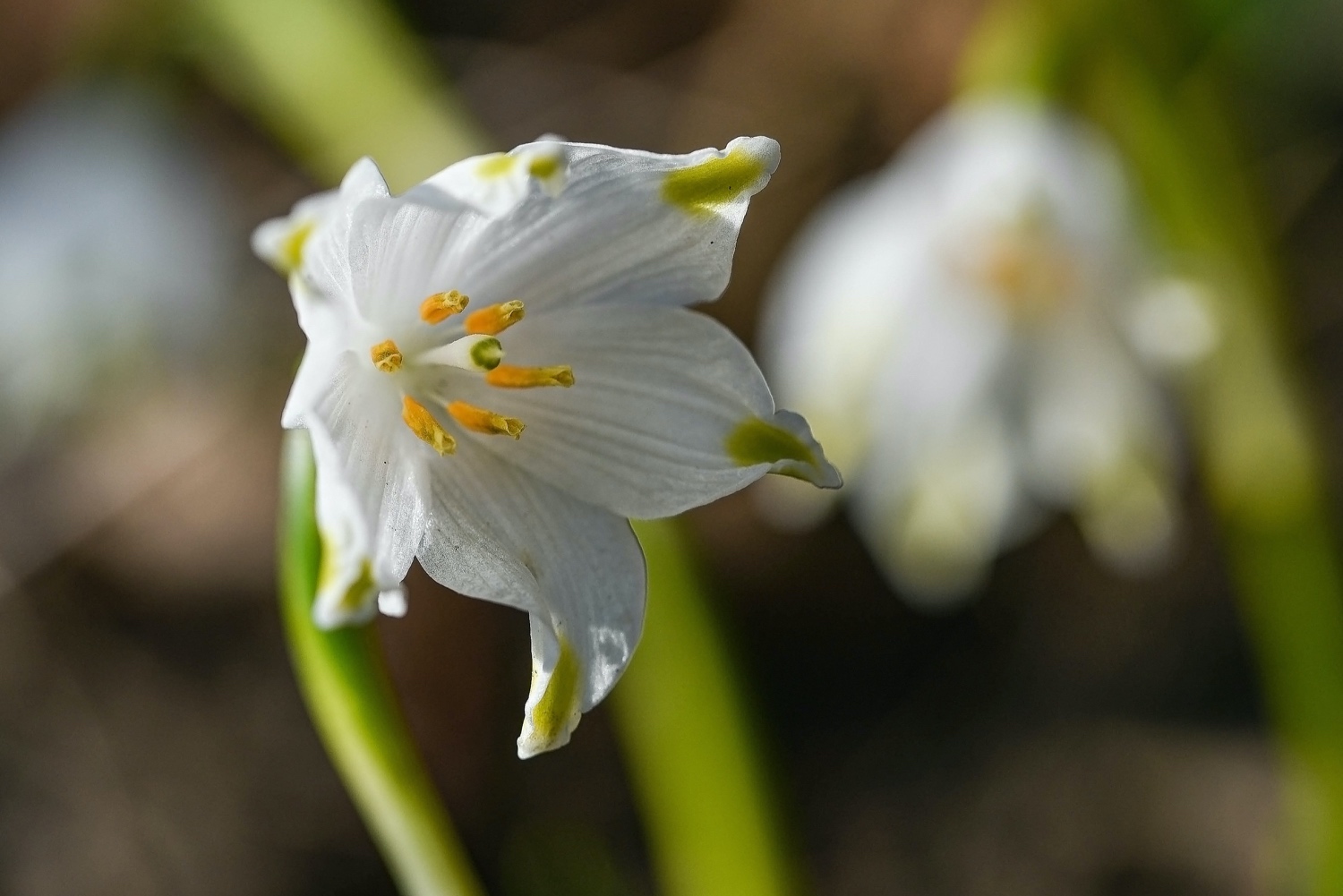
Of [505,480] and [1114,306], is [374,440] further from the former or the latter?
[1114,306]

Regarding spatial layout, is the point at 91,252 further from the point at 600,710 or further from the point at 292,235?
the point at 292,235

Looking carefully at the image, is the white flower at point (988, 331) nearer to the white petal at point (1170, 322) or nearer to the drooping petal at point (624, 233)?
the white petal at point (1170, 322)

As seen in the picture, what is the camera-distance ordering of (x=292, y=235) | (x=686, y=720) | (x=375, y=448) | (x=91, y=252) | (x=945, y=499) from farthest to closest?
(x=91, y=252) → (x=945, y=499) → (x=686, y=720) → (x=375, y=448) → (x=292, y=235)

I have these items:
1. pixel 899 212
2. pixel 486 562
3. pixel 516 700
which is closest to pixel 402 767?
pixel 486 562

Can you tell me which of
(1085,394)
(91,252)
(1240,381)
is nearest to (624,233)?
(1085,394)

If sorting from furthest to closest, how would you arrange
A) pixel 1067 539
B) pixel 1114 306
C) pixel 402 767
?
pixel 1067 539 < pixel 1114 306 < pixel 402 767

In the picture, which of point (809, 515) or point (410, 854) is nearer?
point (410, 854)

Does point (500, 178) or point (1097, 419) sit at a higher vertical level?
point (500, 178)
